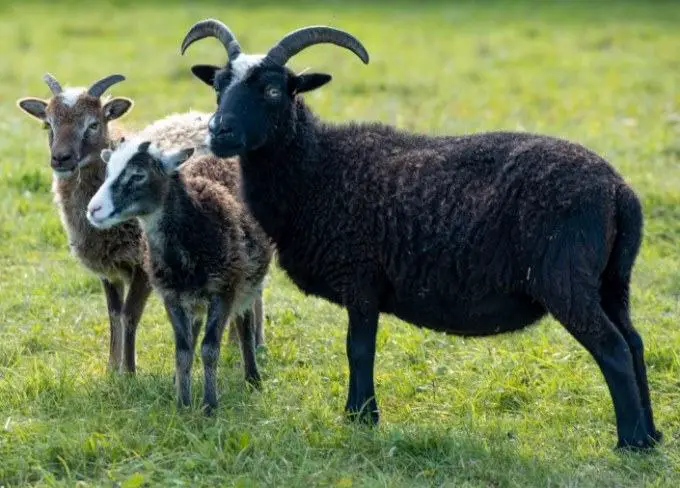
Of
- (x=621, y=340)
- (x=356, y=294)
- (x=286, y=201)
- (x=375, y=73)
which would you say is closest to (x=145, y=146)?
(x=286, y=201)

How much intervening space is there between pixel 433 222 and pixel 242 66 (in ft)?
4.89

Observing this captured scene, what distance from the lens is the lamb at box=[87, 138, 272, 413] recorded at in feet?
23.7

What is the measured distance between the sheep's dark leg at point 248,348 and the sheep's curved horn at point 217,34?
1.72 metres

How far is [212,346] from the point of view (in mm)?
7340

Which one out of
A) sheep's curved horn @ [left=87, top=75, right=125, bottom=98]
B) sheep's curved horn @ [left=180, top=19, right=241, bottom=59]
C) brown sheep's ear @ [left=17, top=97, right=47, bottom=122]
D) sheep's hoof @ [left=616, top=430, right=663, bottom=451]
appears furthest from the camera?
brown sheep's ear @ [left=17, top=97, right=47, bottom=122]

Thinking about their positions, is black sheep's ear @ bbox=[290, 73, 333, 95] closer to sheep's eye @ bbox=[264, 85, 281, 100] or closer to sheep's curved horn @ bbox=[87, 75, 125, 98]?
sheep's eye @ bbox=[264, 85, 281, 100]

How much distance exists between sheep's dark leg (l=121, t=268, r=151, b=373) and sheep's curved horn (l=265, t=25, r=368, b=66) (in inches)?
71.5

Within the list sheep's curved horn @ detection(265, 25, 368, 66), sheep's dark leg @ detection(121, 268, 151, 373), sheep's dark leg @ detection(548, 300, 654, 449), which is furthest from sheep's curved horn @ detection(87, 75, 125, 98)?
sheep's dark leg @ detection(548, 300, 654, 449)

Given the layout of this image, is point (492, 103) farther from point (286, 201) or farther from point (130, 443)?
point (130, 443)

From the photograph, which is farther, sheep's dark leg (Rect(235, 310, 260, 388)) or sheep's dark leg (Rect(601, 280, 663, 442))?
sheep's dark leg (Rect(235, 310, 260, 388))

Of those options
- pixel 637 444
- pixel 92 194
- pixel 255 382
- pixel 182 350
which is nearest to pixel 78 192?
pixel 92 194

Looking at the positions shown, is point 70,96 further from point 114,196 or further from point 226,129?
point 226,129

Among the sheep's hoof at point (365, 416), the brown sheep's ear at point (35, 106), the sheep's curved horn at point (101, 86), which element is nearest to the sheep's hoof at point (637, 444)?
the sheep's hoof at point (365, 416)

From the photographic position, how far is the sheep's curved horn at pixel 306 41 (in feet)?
24.0
